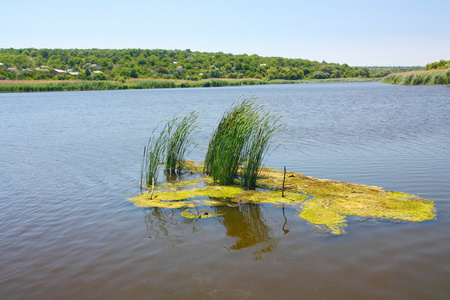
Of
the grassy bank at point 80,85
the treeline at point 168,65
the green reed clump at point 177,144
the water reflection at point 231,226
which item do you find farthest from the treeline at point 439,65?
the water reflection at point 231,226

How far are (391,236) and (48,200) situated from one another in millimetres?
7274

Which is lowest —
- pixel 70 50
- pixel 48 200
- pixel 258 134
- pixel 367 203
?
pixel 48 200

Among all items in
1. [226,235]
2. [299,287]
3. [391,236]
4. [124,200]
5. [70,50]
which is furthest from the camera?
[70,50]

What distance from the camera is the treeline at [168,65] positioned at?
362 feet

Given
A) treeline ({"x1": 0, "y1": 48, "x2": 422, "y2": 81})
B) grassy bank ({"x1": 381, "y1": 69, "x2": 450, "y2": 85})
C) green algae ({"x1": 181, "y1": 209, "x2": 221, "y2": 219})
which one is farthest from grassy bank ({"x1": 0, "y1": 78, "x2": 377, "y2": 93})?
green algae ({"x1": 181, "y1": 209, "x2": 221, "y2": 219})

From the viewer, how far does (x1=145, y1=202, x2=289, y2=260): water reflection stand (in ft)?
19.5

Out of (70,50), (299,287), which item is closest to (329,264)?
(299,287)

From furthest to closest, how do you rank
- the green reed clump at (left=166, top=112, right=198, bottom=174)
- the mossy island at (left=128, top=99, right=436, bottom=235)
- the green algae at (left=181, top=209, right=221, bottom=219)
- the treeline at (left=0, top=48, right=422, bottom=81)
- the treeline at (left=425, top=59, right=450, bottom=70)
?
the treeline at (left=0, top=48, right=422, bottom=81) < the treeline at (left=425, top=59, right=450, bottom=70) < the green reed clump at (left=166, top=112, right=198, bottom=174) < the green algae at (left=181, top=209, right=221, bottom=219) < the mossy island at (left=128, top=99, right=436, bottom=235)

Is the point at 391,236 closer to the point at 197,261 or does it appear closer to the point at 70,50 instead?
the point at 197,261

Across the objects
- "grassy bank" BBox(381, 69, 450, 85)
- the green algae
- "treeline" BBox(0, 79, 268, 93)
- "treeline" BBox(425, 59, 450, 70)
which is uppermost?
"treeline" BBox(425, 59, 450, 70)

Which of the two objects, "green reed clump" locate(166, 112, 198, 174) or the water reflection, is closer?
the water reflection

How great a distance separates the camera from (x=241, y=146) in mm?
8898

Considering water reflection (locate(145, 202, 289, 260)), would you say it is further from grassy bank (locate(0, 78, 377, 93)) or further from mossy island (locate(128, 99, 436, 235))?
grassy bank (locate(0, 78, 377, 93))

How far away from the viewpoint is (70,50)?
468 feet
